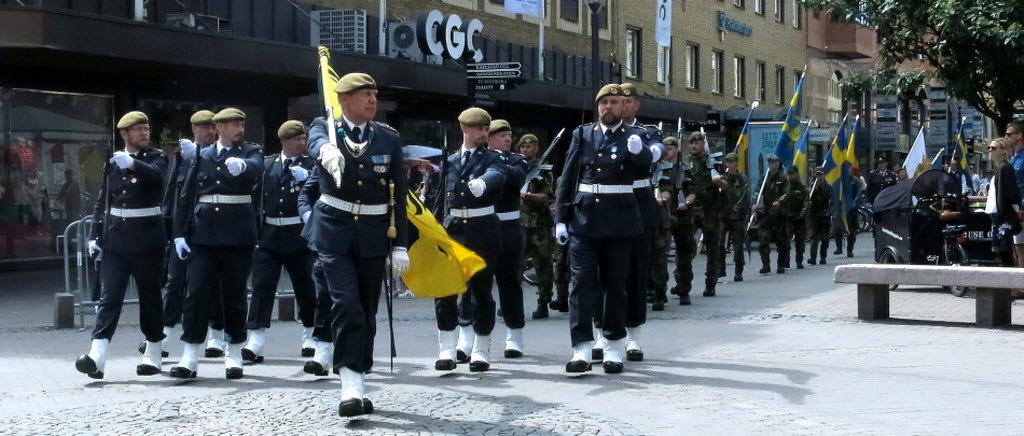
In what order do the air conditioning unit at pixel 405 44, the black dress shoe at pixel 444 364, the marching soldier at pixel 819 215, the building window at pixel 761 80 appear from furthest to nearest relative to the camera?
the building window at pixel 761 80, the air conditioning unit at pixel 405 44, the marching soldier at pixel 819 215, the black dress shoe at pixel 444 364

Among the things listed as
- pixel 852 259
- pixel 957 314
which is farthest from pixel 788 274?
pixel 957 314

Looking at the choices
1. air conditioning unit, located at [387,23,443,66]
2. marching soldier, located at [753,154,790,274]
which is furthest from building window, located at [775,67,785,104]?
marching soldier, located at [753,154,790,274]

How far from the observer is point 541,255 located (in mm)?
15008

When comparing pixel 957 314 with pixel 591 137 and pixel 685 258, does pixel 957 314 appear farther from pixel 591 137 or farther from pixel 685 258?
pixel 591 137

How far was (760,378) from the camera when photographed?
9.80 metres

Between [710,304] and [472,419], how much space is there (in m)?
8.33

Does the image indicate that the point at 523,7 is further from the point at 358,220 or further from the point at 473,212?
the point at 358,220

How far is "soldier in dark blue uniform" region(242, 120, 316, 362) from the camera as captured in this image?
1106 cm

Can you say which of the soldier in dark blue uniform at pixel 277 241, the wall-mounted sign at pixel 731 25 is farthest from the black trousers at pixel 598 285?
the wall-mounted sign at pixel 731 25

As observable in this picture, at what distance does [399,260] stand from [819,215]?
55.6 feet

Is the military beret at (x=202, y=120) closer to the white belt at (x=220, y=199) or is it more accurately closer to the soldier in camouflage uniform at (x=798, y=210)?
the white belt at (x=220, y=199)

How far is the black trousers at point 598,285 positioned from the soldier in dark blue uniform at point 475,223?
2.17 ft

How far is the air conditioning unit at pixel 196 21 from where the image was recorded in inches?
764

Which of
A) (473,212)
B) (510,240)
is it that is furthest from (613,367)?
(473,212)
